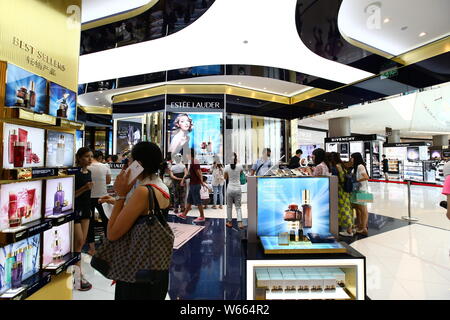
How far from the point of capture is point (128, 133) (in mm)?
7742

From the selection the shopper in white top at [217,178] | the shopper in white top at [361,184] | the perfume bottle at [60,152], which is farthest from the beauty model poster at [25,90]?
Answer: the shopper in white top at [217,178]

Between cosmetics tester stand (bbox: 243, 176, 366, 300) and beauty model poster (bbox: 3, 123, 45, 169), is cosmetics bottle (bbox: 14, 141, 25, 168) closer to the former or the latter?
beauty model poster (bbox: 3, 123, 45, 169)

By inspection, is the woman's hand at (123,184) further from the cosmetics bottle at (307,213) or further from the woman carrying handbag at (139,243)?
the cosmetics bottle at (307,213)

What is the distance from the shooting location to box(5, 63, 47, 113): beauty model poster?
49.9 inches

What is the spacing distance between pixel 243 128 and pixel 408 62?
4562 mm

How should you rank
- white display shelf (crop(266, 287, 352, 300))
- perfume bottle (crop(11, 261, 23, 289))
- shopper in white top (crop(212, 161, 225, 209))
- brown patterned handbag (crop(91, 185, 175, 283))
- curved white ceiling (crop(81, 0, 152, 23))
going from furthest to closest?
shopper in white top (crop(212, 161, 225, 209)) < curved white ceiling (crop(81, 0, 152, 23)) < white display shelf (crop(266, 287, 352, 300)) < perfume bottle (crop(11, 261, 23, 289)) < brown patterned handbag (crop(91, 185, 175, 283))

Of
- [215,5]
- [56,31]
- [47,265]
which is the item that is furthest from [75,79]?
[215,5]

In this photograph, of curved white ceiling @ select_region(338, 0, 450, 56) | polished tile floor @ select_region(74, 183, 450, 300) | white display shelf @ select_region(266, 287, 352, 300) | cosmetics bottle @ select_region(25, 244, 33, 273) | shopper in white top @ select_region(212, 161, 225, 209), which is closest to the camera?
cosmetics bottle @ select_region(25, 244, 33, 273)

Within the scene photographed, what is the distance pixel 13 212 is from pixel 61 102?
2.60 feet

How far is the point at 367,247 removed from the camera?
365 centimetres

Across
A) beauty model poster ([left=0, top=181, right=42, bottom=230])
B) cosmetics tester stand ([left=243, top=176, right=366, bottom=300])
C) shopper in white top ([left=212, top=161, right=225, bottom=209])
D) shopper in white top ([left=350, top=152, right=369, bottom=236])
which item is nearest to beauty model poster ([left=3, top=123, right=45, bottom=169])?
beauty model poster ([left=0, top=181, right=42, bottom=230])


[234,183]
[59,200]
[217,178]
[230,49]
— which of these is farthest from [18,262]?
[217,178]

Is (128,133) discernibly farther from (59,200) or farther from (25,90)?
(25,90)
